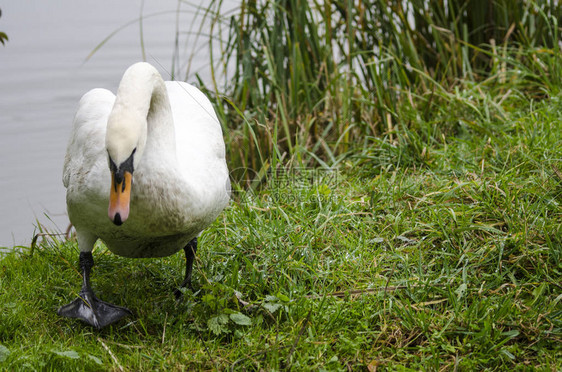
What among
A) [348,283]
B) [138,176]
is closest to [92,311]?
[138,176]

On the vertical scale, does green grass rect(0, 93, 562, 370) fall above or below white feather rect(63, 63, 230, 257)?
below

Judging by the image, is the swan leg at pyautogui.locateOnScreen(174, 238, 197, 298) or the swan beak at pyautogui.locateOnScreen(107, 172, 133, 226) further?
the swan leg at pyautogui.locateOnScreen(174, 238, 197, 298)

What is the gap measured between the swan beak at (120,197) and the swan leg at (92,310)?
739mm

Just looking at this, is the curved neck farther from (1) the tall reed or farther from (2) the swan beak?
(1) the tall reed

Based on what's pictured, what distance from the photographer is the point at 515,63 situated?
16.4 ft

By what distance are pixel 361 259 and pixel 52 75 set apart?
5.43 meters

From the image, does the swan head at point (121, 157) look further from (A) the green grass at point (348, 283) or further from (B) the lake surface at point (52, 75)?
(B) the lake surface at point (52, 75)

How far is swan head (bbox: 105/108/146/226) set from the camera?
2291 mm

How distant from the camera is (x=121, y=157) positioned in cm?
230

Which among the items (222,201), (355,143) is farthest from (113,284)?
(355,143)

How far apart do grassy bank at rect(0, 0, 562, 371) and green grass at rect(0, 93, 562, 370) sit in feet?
0.03

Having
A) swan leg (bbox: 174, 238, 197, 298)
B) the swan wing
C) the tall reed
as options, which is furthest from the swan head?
the tall reed

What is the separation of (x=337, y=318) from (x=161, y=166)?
100 cm

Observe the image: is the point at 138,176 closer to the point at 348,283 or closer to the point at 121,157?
the point at 121,157
